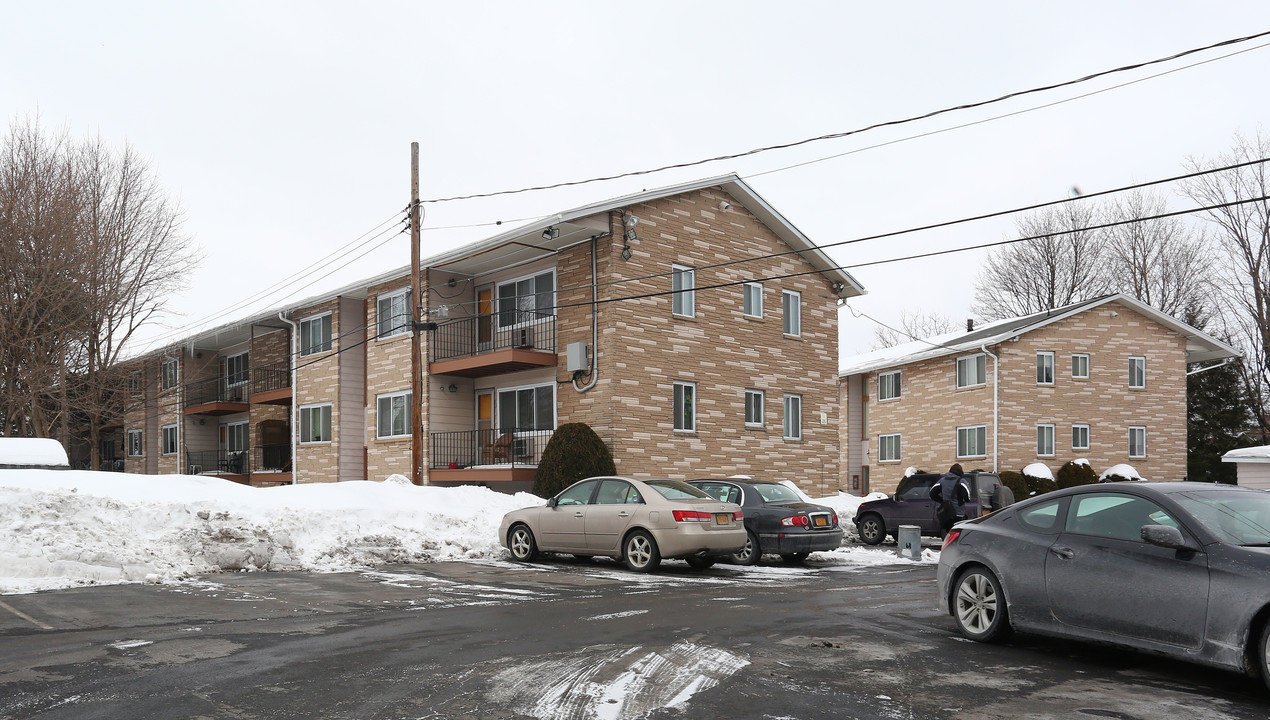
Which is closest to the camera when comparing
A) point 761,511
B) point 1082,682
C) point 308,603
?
point 1082,682

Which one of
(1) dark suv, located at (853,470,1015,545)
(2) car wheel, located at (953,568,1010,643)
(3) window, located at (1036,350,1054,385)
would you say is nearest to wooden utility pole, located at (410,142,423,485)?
(1) dark suv, located at (853,470,1015,545)

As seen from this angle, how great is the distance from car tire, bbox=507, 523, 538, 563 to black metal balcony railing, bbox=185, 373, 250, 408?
28.1 meters

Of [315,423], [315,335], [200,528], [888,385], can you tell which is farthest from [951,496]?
[888,385]

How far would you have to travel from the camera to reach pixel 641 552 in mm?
14484

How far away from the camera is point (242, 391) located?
4009 cm

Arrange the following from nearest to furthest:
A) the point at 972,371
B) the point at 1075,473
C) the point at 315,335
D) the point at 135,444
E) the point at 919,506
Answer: the point at 919,506
the point at 315,335
the point at 1075,473
the point at 972,371
the point at 135,444

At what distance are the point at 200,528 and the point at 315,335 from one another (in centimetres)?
1890

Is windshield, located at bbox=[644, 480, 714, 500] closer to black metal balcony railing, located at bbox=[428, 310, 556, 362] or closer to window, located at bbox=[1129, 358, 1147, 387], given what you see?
black metal balcony railing, located at bbox=[428, 310, 556, 362]

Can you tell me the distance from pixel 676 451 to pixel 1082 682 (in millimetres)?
18432

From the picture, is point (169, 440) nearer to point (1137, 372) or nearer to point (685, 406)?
point (685, 406)

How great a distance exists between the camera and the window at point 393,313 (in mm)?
28770

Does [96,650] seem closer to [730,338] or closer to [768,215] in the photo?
[730,338]

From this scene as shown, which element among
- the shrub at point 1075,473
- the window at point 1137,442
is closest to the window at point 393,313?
the shrub at point 1075,473

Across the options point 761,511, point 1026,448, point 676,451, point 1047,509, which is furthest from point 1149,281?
point 1047,509
